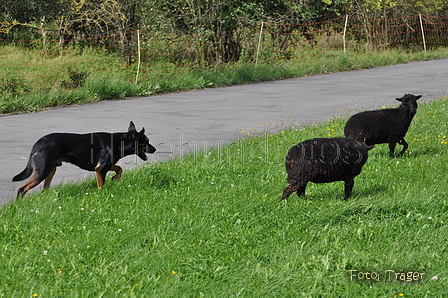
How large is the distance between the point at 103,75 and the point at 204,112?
16.3 ft

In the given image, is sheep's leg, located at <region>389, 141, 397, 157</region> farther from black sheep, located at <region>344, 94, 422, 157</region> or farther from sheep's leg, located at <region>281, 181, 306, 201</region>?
sheep's leg, located at <region>281, 181, 306, 201</region>

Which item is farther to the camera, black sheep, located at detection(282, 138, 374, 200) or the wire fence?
the wire fence

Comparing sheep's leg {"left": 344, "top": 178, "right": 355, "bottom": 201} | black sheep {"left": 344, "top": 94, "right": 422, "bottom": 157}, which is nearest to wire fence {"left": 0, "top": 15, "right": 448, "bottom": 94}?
black sheep {"left": 344, "top": 94, "right": 422, "bottom": 157}

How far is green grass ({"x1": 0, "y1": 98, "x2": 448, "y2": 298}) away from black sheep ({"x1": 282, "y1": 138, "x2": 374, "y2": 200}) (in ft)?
0.87

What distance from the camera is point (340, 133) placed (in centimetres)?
1060

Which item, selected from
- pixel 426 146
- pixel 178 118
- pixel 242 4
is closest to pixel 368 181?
pixel 426 146

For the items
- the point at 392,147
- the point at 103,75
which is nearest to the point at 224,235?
the point at 392,147

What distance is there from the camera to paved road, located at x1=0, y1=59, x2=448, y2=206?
34.1 ft

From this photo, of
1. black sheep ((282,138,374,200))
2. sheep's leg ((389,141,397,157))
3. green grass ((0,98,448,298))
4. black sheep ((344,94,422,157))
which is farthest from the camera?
sheep's leg ((389,141,397,157))

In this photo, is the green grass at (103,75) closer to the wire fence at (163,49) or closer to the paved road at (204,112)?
the wire fence at (163,49)

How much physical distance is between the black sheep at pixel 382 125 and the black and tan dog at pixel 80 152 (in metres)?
3.21

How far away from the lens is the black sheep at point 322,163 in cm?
637

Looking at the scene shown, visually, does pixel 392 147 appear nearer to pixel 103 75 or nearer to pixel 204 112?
pixel 204 112

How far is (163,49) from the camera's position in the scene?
21.1 meters
